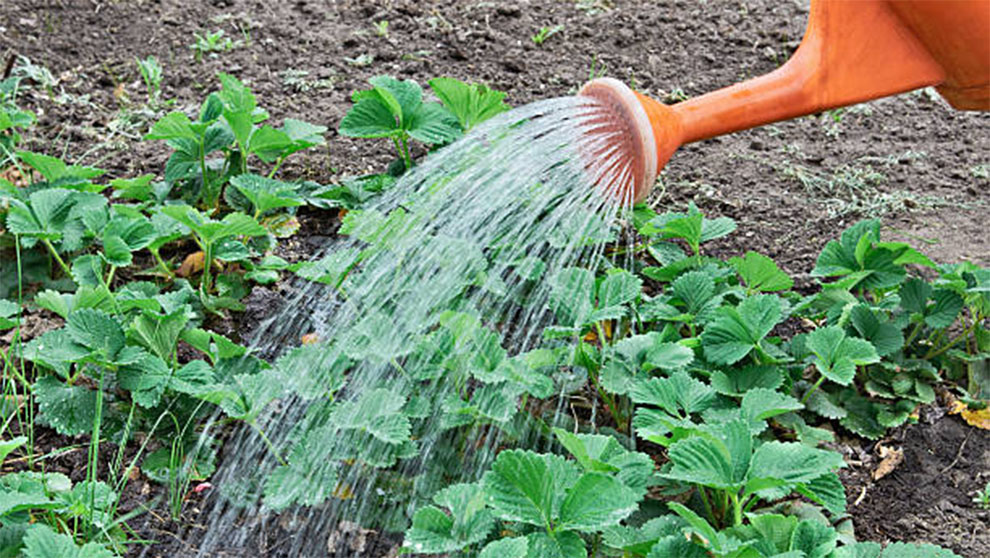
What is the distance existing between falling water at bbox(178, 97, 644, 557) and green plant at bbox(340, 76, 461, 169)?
2.7 inches

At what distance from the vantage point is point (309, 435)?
6.23 feet

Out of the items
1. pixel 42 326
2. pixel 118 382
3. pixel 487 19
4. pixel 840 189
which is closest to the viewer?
pixel 118 382

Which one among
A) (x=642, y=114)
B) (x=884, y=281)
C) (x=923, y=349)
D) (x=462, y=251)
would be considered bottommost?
(x=923, y=349)

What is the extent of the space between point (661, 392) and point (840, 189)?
3.69 ft

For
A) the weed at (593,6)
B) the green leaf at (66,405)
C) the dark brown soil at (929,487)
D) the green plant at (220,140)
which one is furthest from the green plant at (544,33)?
the green leaf at (66,405)

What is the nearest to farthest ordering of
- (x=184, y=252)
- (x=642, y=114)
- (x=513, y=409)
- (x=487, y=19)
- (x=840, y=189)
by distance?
(x=513, y=409) < (x=642, y=114) < (x=184, y=252) < (x=840, y=189) < (x=487, y=19)

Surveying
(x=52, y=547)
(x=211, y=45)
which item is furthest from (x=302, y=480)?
(x=211, y=45)

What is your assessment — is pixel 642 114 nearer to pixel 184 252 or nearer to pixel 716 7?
pixel 184 252

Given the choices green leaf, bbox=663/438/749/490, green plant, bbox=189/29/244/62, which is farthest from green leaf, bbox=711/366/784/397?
green plant, bbox=189/29/244/62

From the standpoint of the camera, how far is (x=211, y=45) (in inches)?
130

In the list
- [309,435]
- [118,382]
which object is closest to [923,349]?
[309,435]

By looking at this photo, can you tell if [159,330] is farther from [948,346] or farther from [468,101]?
[948,346]

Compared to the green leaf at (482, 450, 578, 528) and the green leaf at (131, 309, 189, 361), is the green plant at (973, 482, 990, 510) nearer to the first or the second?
the green leaf at (482, 450, 578, 528)

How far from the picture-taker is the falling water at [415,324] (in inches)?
74.7
